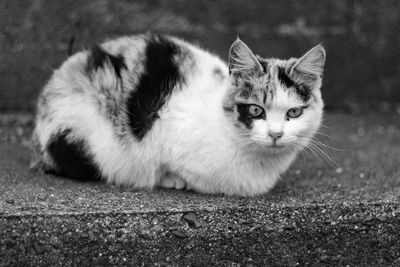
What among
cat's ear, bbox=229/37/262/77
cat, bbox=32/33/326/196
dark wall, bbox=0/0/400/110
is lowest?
cat, bbox=32/33/326/196

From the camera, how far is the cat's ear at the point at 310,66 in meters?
2.33

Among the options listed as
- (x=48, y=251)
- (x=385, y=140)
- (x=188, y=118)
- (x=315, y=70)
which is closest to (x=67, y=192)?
(x=48, y=251)

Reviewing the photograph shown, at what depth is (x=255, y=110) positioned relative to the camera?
2.31m

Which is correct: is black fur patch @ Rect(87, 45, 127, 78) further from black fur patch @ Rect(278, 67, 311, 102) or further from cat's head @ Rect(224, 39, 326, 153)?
black fur patch @ Rect(278, 67, 311, 102)

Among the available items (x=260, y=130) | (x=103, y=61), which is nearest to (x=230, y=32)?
(x=103, y=61)

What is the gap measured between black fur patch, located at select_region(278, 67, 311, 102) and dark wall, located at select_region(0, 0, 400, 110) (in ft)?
5.27

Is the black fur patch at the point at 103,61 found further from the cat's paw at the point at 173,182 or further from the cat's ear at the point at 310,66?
the cat's ear at the point at 310,66

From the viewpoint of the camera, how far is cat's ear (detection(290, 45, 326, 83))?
2328 mm

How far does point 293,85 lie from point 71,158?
108cm

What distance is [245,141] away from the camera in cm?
239

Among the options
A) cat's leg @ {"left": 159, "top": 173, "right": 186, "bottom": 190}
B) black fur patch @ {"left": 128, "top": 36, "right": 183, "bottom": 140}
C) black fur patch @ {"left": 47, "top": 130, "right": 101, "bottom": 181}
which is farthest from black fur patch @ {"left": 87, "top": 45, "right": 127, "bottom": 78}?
cat's leg @ {"left": 159, "top": 173, "right": 186, "bottom": 190}

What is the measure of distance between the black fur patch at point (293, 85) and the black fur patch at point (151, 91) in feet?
1.67

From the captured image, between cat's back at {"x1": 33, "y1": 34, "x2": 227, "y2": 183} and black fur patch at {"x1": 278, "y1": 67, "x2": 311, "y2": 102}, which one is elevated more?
black fur patch at {"x1": 278, "y1": 67, "x2": 311, "y2": 102}

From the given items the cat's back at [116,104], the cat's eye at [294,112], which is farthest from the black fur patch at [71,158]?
the cat's eye at [294,112]
